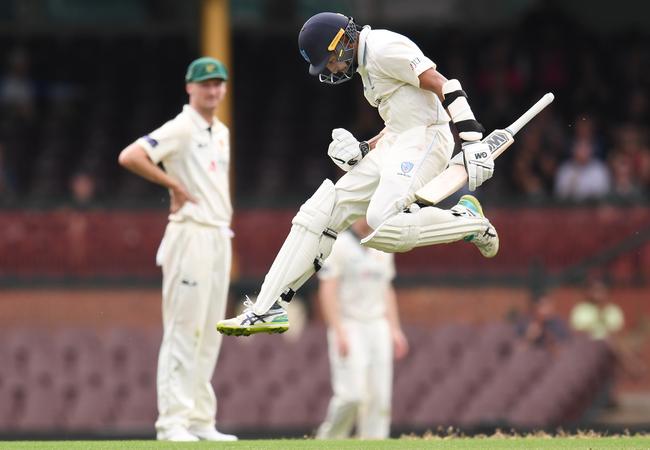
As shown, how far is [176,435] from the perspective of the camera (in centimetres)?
1016

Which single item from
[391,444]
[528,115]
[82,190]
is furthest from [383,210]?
[82,190]

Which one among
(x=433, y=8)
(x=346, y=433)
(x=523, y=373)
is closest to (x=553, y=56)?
(x=433, y=8)

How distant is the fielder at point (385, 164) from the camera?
887cm

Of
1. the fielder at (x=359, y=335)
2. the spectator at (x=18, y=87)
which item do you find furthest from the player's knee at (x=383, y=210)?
the spectator at (x=18, y=87)

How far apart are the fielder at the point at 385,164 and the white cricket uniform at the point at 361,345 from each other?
4139 millimetres

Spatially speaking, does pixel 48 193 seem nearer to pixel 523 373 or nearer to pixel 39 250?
pixel 39 250

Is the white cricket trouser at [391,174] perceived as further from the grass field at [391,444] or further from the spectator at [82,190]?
the spectator at [82,190]

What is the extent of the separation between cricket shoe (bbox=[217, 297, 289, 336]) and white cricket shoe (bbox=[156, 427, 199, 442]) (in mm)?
1364

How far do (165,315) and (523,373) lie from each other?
474cm

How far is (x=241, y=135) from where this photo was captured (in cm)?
2191

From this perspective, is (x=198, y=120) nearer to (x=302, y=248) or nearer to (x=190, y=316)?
(x=190, y=316)

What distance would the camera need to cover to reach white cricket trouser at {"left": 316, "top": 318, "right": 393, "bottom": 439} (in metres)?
13.2

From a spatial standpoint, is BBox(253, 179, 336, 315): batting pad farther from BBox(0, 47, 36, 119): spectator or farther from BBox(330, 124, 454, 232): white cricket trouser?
BBox(0, 47, 36, 119): spectator

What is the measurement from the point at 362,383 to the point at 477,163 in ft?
15.5
